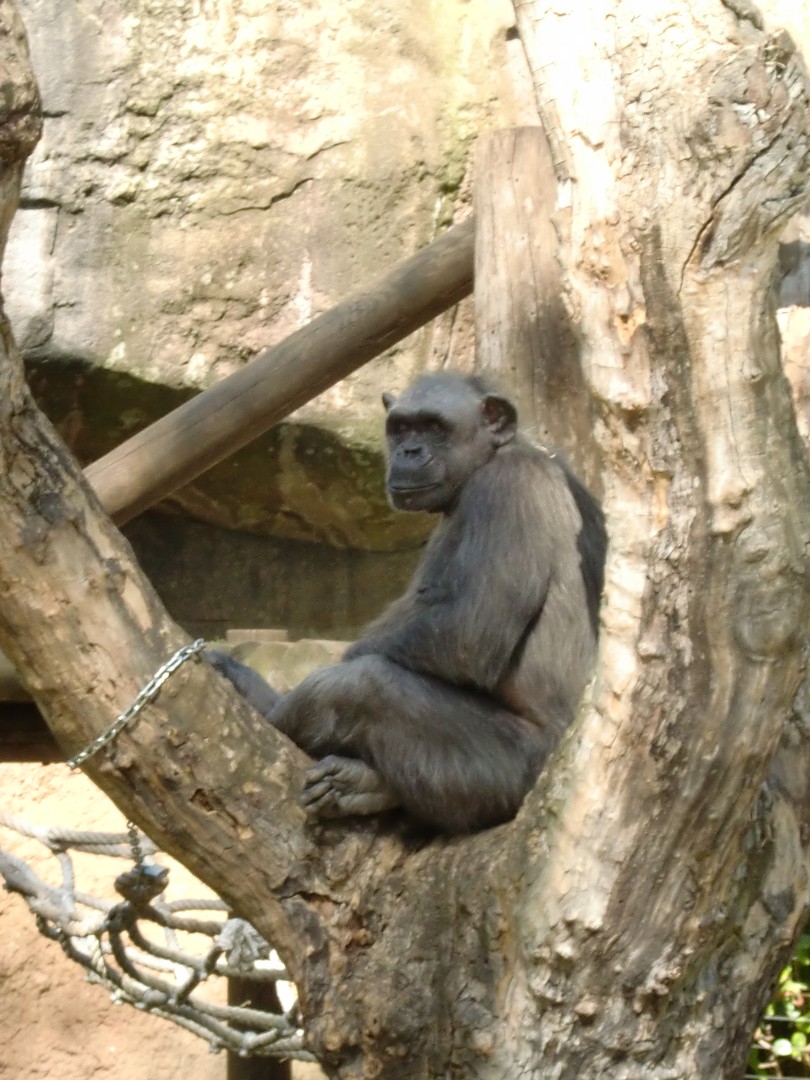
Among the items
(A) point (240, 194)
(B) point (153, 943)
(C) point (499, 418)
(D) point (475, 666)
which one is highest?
(A) point (240, 194)

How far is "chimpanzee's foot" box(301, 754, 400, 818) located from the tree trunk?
0.05m

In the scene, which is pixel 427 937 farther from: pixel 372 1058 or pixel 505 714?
pixel 505 714

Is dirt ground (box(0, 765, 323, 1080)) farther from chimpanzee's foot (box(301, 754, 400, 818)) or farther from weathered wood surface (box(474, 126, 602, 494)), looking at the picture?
chimpanzee's foot (box(301, 754, 400, 818))

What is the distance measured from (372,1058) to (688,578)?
121 centimetres

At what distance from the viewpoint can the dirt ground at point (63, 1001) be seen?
7926 millimetres

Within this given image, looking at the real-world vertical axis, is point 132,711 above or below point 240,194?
below

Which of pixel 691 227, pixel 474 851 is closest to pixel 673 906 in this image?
pixel 474 851

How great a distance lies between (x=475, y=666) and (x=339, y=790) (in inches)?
29.0

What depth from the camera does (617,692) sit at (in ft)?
7.80

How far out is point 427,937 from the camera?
9.07 ft

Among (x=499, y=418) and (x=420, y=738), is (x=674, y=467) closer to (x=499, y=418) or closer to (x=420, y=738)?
(x=420, y=738)

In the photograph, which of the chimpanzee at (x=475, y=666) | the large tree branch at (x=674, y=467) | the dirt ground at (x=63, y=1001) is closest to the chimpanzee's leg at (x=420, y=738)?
the chimpanzee at (x=475, y=666)

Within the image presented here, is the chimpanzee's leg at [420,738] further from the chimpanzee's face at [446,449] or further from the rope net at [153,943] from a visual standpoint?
the rope net at [153,943]

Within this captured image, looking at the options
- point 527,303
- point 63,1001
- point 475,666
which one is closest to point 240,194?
point 527,303
